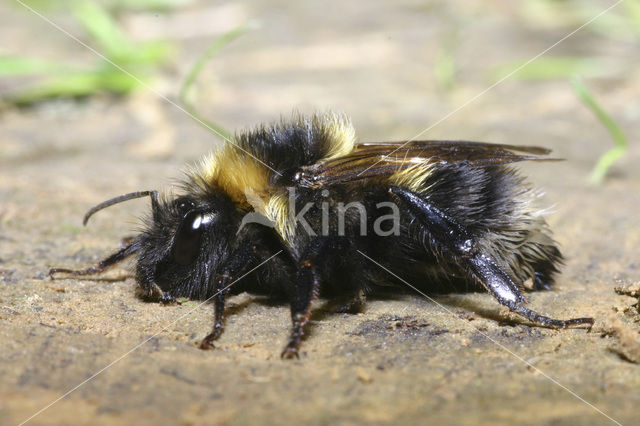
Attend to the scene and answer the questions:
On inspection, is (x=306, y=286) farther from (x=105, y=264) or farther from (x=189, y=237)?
(x=105, y=264)

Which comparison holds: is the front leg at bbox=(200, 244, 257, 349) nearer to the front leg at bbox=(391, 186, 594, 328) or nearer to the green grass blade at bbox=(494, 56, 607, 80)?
the front leg at bbox=(391, 186, 594, 328)

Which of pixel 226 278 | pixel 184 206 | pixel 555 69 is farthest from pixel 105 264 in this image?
pixel 555 69

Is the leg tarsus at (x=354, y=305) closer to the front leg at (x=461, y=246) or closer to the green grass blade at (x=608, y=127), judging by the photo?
the front leg at (x=461, y=246)

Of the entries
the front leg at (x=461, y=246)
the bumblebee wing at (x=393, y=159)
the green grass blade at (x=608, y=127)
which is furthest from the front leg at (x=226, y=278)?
the green grass blade at (x=608, y=127)

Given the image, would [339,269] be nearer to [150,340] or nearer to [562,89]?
[150,340]

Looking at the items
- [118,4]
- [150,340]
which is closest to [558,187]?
[150,340]

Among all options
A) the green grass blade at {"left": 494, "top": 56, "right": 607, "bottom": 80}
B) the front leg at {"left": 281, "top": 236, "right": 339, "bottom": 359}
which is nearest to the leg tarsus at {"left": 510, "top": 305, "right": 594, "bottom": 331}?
the front leg at {"left": 281, "top": 236, "right": 339, "bottom": 359}
